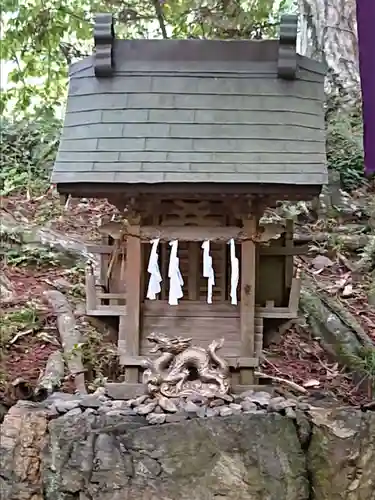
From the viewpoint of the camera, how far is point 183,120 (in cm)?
236

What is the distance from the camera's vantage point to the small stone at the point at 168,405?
7.47ft

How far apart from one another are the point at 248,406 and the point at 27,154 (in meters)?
3.06

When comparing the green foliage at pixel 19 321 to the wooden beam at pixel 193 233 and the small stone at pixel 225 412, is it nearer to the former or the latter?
the wooden beam at pixel 193 233

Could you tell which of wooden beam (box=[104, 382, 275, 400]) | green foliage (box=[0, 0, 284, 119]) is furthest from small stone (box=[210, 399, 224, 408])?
green foliage (box=[0, 0, 284, 119])

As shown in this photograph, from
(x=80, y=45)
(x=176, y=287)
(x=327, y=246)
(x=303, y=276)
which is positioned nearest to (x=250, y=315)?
(x=176, y=287)

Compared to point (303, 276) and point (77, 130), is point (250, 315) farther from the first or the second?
point (303, 276)

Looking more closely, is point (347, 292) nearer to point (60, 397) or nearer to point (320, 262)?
point (320, 262)

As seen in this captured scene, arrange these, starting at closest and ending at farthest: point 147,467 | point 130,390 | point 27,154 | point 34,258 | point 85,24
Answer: point 147,467, point 130,390, point 85,24, point 34,258, point 27,154

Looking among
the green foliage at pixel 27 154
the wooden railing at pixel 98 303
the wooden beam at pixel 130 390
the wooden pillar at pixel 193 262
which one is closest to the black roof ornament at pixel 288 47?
the wooden pillar at pixel 193 262

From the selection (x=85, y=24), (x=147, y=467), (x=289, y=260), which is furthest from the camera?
(x=85, y=24)

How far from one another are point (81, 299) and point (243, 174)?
1.67 meters

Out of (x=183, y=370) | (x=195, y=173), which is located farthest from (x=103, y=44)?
(x=183, y=370)

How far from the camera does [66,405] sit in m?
2.35

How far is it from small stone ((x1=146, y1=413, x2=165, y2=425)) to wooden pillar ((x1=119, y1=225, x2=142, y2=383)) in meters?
0.22
